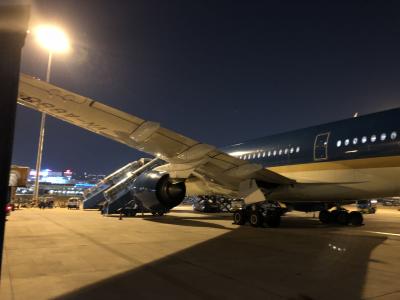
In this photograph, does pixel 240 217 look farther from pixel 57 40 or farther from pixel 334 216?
pixel 57 40

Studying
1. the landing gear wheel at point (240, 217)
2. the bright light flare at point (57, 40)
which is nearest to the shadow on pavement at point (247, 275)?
the landing gear wheel at point (240, 217)

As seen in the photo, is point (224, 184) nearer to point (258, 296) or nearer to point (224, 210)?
point (258, 296)

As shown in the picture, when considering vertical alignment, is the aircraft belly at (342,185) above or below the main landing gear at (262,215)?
above

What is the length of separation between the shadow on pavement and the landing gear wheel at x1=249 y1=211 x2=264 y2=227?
15.3 ft

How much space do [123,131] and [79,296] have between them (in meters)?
6.51

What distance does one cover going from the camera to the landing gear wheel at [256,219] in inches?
541

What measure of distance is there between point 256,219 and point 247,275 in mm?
8228

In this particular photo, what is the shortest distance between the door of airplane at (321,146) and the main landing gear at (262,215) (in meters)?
2.65

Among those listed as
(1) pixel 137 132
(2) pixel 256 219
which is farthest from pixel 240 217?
(1) pixel 137 132

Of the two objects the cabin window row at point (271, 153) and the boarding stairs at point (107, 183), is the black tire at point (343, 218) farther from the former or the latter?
the boarding stairs at point (107, 183)

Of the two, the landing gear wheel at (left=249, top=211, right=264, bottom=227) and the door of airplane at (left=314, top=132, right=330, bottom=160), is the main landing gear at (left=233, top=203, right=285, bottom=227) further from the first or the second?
the door of airplane at (left=314, top=132, right=330, bottom=160)

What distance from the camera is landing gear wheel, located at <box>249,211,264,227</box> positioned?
13.7m

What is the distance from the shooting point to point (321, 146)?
13.5 m

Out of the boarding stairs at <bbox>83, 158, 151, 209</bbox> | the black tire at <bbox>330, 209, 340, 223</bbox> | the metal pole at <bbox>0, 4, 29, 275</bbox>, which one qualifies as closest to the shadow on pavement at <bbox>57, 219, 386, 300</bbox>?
the metal pole at <bbox>0, 4, 29, 275</bbox>
